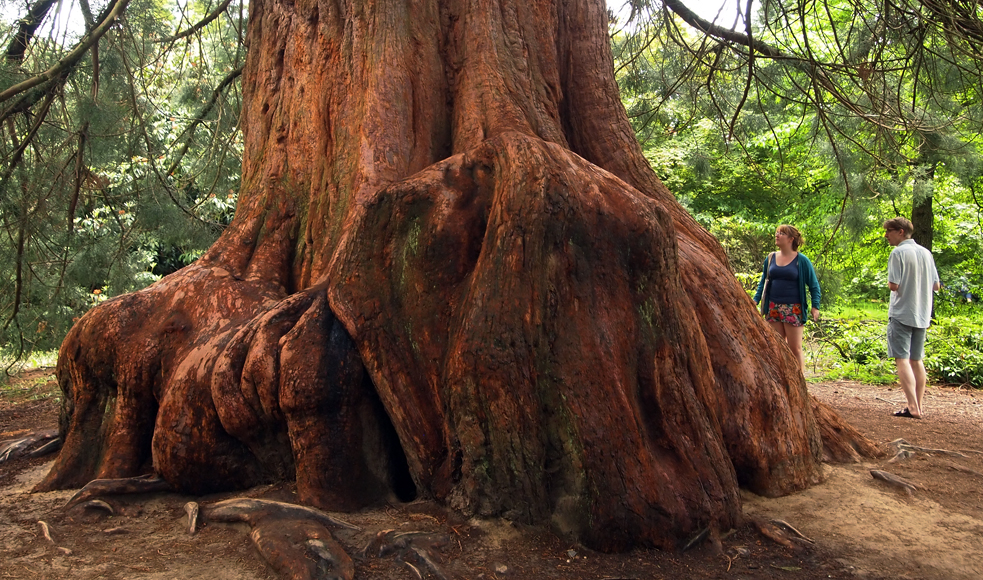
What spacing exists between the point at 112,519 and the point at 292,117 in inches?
93.2

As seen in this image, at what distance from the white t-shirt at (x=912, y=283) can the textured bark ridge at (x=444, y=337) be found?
2.70 metres

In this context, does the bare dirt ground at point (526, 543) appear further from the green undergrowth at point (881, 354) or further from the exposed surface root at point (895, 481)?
the green undergrowth at point (881, 354)

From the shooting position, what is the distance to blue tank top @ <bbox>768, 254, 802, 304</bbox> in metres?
6.32

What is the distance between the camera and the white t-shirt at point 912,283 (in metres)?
5.93

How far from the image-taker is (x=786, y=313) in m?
6.37

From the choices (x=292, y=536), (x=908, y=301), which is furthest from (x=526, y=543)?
(x=908, y=301)

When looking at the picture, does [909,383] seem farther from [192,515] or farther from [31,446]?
[31,446]

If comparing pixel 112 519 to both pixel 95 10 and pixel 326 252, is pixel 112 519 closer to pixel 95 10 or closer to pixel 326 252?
pixel 326 252

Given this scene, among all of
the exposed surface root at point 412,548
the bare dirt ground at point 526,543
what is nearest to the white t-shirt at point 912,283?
the bare dirt ground at point 526,543

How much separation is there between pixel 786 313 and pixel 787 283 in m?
0.27

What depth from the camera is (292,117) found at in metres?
4.21

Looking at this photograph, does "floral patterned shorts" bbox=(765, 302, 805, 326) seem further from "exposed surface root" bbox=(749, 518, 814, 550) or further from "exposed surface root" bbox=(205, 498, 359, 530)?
"exposed surface root" bbox=(205, 498, 359, 530)

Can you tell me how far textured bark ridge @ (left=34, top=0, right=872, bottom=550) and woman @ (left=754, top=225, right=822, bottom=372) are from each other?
2.54 m

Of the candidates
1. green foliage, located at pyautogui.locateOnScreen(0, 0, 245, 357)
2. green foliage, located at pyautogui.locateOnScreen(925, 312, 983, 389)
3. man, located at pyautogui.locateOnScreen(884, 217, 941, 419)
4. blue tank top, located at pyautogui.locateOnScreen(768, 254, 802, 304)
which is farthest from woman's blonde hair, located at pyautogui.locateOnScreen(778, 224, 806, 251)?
green foliage, located at pyautogui.locateOnScreen(0, 0, 245, 357)
